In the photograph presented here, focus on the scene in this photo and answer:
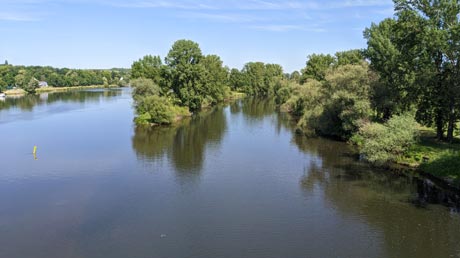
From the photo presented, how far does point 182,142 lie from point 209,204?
917 inches

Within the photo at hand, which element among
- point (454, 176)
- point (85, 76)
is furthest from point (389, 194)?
point (85, 76)

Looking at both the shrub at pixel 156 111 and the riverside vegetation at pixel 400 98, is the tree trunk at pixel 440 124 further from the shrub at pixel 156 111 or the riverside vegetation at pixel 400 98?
the shrub at pixel 156 111

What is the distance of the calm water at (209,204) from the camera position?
2097 cm

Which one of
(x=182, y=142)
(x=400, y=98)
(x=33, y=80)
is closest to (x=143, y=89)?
(x=182, y=142)

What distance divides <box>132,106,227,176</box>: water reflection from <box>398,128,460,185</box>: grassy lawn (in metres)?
20.9

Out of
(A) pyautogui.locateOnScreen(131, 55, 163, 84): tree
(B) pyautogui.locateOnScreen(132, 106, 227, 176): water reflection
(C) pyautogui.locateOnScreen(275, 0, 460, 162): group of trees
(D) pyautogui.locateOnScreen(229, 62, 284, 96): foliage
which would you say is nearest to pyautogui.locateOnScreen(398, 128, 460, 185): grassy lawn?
(C) pyautogui.locateOnScreen(275, 0, 460, 162): group of trees

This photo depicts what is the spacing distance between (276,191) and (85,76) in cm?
18838

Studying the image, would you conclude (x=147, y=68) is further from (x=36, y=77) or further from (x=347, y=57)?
(x=36, y=77)

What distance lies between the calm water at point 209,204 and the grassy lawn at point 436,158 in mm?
2516

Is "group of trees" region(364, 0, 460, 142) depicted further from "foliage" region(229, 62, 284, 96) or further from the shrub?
"foliage" region(229, 62, 284, 96)

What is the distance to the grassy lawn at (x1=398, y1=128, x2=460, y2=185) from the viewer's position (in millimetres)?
31109

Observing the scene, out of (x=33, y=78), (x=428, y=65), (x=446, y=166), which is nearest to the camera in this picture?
(x=446, y=166)

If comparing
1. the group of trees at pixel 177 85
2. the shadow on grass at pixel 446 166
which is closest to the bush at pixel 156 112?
the group of trees at pixel 177 85

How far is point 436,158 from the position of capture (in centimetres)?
3350
